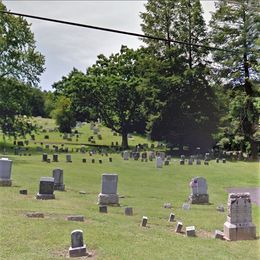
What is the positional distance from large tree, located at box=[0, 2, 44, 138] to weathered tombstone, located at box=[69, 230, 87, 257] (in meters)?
29.7

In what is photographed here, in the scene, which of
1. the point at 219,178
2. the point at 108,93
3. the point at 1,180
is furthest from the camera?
the point at 108,93

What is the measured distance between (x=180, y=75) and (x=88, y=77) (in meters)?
13.1

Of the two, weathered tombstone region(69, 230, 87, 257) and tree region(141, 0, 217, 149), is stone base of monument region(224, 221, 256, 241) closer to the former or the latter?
weathered tombstone region(69, 230, 87, 257)

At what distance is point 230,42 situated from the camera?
129 ft

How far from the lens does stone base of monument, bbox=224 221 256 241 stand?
10.6 metres

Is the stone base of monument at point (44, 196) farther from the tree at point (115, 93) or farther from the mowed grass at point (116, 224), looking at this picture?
the tree at point (115, 93)

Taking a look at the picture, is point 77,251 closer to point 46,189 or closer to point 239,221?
point 239,221

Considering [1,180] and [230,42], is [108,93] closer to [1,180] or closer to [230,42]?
[230,42]

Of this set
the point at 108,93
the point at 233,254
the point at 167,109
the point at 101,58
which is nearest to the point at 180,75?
the point at 167,109

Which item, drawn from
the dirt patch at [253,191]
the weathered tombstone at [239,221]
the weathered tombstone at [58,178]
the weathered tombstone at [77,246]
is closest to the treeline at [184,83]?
the dirt patch at [253,191]

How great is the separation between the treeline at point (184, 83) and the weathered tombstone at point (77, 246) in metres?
29.5

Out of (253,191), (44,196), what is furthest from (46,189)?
(253,191)

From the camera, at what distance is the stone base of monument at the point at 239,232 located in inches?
417

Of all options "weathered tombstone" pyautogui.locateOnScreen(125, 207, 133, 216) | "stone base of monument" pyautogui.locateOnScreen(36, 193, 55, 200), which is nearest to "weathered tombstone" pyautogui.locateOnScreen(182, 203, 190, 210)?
"weathered tombstone" pyautogui.locateOnScreen(125, 207, 133, 216)
